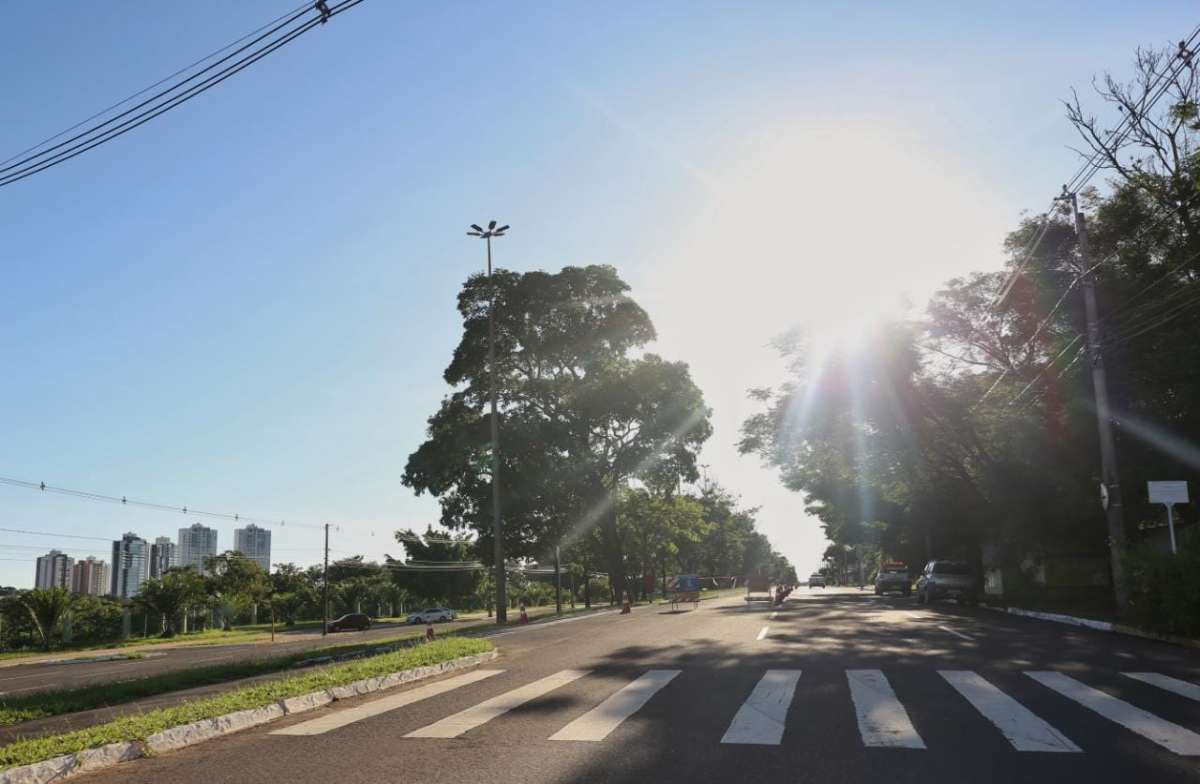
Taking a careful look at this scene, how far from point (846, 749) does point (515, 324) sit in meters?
38.8

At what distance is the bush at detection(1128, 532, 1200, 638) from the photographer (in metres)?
15.2

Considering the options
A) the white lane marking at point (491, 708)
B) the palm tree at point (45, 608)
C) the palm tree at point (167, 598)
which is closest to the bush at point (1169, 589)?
the white lane marking at point (491, 708)

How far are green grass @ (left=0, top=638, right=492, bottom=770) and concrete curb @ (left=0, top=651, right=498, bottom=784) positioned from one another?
9 cm

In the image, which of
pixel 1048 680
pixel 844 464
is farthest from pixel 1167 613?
pixel 844 464

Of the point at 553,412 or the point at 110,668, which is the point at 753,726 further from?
the point at 553,412

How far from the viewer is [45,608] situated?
1813 inches

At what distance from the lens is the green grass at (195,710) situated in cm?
691

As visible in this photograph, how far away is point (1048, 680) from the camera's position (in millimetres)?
10430

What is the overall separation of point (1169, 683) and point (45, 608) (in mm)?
51964

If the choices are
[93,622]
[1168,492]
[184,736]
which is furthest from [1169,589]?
[93,622]

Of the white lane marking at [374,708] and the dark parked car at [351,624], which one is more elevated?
the white lane marking at [374,708]

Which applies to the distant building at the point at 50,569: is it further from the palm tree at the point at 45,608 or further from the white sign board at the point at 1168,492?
the white sign board at the point at 1168,492

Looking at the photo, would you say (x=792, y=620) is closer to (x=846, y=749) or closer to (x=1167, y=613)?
(x=1167, y=613)

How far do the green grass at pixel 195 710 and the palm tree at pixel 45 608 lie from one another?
4215 centimetres
